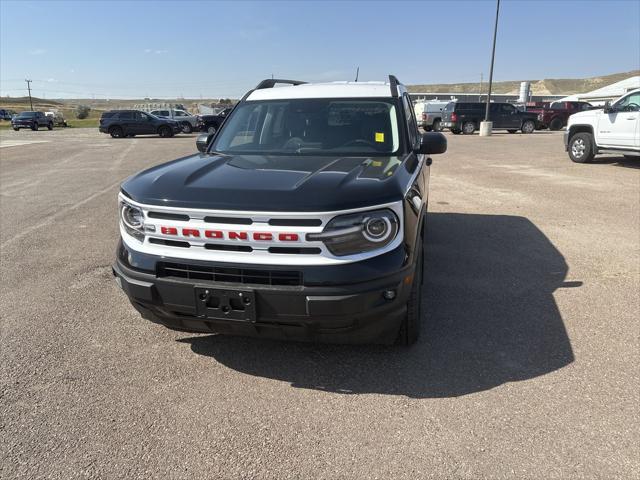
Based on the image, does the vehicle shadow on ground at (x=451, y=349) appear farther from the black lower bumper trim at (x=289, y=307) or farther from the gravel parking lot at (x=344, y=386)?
the black lower bumper trim at (x=289, y=307)

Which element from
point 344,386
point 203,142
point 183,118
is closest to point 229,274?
point 344,386

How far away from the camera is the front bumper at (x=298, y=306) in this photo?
253 cm

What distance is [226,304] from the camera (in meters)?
2.61

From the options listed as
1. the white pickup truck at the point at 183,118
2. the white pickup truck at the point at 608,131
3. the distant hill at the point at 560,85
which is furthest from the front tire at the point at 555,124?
the distant hill at the point at 560,85

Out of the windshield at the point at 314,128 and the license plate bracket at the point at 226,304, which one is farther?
the windshield at the point at 314,128

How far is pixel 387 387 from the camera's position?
2.92 meters

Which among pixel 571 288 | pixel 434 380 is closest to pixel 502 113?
pixel 571 288

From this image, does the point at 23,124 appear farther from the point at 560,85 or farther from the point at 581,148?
the point at 560,85

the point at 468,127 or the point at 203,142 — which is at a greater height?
the point at 203,142

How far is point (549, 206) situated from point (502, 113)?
23152mm

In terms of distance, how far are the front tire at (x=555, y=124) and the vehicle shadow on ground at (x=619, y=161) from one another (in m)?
19.6

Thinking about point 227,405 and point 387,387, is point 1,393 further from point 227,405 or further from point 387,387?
point 387,387

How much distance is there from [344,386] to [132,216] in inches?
66.5

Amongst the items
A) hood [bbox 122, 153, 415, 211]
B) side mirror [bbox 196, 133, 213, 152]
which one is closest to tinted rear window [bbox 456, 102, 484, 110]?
side mirror [bbox 196, 133, 213, 152]
